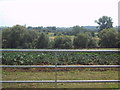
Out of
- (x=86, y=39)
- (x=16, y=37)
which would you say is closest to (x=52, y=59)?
(x=16, y=37)

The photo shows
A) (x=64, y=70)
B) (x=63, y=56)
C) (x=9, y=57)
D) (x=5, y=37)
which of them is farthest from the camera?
(x=63, y=56)

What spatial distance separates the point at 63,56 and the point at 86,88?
6.98 m

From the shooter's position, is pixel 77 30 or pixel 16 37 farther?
pixel 77 30

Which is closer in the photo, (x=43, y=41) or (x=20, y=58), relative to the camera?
(x=20, y=58)

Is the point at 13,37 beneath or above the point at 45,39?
above

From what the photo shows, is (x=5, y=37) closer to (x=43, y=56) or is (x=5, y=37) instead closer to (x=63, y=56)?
(x=43, y=56)

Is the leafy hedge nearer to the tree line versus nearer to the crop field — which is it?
the crop field

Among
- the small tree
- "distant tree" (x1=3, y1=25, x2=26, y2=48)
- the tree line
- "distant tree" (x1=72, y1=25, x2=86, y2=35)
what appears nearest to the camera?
"distant tree" (x1=3, y1=25, x2=26, y2=48)

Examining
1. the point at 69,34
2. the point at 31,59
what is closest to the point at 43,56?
the point at 31,59

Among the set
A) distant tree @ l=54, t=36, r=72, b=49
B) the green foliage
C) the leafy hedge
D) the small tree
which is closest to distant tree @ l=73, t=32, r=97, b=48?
distant tree @ l=54, t=36, r=72, b=49

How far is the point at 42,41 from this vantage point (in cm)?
1334

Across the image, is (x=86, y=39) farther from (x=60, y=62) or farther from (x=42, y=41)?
(x=60, y=62)

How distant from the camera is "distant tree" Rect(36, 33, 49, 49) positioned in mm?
12724

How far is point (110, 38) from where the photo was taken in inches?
481
